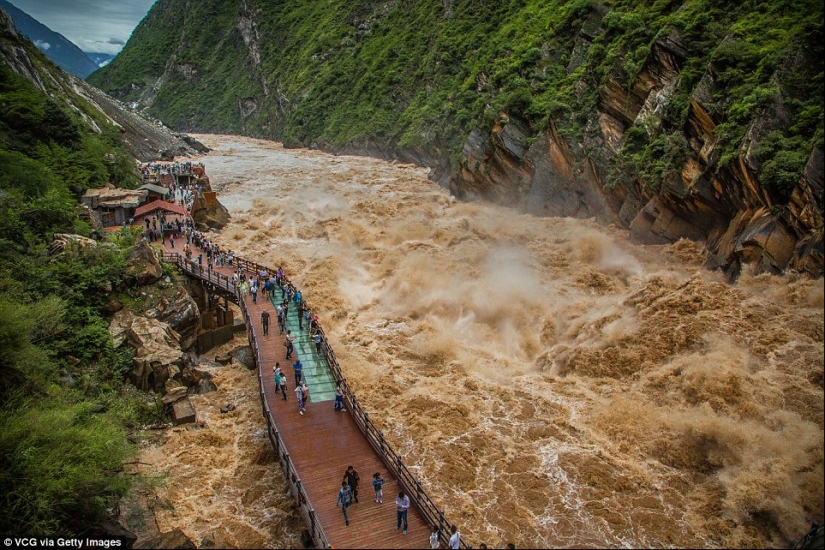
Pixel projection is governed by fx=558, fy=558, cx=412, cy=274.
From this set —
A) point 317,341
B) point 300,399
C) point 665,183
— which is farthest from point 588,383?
point 665,183

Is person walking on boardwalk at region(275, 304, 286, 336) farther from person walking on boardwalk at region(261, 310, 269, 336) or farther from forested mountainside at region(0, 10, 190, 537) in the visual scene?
forested mountainside at region(0, 10, 190, 537)

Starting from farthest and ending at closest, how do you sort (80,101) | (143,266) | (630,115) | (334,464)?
(80,101)
(630,115)
(143,266)
(334,464)

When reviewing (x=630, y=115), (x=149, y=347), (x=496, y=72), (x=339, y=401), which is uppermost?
(x=496, y=72)

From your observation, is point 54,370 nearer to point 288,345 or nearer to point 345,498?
point 288,345

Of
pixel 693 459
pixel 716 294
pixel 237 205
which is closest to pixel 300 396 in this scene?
pixel 693 459

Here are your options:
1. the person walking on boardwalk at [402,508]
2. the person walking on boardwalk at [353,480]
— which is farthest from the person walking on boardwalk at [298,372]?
the person walking on boardwalk at [402,508]

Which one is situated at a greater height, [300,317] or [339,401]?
[300,317]
